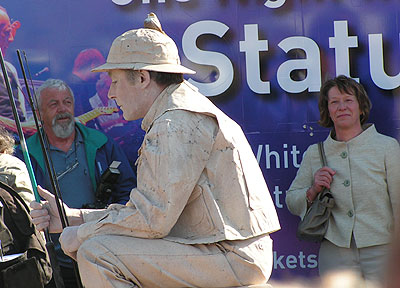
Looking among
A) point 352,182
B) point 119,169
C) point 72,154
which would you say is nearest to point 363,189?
point 352,182

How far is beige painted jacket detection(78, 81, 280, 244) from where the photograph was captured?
3082 millimetres

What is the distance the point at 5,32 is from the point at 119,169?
3.97ft

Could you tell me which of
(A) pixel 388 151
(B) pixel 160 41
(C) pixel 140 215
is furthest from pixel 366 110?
(C) pixel 140 215

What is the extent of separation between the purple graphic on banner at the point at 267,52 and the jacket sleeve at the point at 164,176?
7.16ft

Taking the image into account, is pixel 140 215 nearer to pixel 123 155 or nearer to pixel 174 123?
pixel 174 123

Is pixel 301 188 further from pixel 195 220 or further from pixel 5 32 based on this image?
pixel 5 32

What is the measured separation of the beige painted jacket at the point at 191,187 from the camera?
3082 mm

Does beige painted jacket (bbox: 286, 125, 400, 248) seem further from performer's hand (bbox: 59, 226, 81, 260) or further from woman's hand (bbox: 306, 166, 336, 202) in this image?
performer's hand (bbox: 59, 226, 81, 260)

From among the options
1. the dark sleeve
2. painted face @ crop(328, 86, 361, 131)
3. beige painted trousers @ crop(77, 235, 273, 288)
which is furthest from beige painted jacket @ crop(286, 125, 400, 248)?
beige painted trousers @ crop(77, 235, 273, 288)

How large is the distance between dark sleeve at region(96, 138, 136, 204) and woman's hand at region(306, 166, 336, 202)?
1214 mm

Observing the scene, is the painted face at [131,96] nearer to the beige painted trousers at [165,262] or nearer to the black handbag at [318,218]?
the beige painted trousers at [165,262]

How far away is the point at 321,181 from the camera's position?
195 inches

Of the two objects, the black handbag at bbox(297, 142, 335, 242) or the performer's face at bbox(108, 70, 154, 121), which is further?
the black handbag at bbox(297, 142, 335, 242)

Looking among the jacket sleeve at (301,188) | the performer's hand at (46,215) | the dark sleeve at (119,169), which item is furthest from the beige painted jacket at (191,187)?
the dark sleeve at (119,169)
